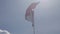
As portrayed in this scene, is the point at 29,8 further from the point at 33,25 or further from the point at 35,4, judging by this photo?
the point at 33,25

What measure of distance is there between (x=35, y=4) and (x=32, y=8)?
379mm

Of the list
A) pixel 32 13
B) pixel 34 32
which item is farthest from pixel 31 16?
pixel 34 32

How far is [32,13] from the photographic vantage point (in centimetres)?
1466

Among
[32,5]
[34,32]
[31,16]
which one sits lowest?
[34,32]

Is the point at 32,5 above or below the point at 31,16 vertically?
above

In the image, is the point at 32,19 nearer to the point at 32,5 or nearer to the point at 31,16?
the point at 31,16

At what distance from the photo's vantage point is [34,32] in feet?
48.0

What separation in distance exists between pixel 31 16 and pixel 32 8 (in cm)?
86

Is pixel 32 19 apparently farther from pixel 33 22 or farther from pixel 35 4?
pixel 35 4

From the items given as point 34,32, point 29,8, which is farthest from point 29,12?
point 34,32

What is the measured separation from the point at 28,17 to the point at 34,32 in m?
1.23

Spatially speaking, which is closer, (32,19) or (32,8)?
(32,19)

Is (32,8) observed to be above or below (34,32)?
above

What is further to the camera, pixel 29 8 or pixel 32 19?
pixel 29 8
